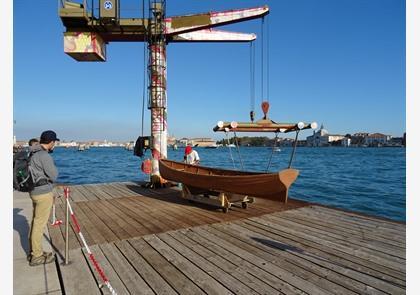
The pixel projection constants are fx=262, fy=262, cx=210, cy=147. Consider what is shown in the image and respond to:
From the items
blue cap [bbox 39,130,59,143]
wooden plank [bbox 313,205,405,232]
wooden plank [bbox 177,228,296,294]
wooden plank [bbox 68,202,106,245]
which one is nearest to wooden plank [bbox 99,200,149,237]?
wooden plank [bbox 68,202,106,245]

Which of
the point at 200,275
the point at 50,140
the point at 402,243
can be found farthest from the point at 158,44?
the point at 402,243

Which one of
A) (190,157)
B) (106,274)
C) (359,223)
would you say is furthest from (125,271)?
(190,157)

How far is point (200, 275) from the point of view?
4.06 meters

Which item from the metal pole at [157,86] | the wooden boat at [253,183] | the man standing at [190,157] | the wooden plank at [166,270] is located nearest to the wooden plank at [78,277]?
the wooden plank at [166,270]

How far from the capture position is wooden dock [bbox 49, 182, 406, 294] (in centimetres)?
381

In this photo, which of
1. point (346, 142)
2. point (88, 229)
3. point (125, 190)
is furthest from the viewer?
point (346, 142)

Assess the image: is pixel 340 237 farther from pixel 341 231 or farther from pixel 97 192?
pixel 97 192

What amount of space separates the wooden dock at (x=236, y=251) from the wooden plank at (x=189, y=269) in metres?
0.01

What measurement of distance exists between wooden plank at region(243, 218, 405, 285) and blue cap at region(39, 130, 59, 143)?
15.0 ft

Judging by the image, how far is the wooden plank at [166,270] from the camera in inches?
146

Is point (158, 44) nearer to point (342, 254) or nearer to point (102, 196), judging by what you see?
point (102, 196)

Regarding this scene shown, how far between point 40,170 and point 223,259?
351cm

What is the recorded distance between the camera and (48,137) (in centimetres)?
471

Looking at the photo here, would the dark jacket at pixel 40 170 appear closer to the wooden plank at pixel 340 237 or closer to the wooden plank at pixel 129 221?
the wooden plank at pixel 129 221
